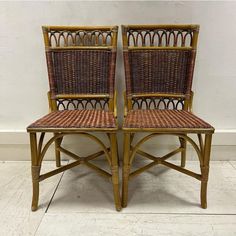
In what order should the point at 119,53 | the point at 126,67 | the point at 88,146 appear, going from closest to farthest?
the point at 126,67 < the point at 119,53 < the point at 88,146

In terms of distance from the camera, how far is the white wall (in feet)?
4.87

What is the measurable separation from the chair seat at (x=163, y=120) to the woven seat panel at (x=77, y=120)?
0.34 feet

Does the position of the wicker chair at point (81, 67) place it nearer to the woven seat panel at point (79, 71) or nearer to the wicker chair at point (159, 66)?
the woven seat panel at point (79, 71)

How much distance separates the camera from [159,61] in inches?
57.0

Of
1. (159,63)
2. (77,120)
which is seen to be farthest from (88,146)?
A: (159,63)

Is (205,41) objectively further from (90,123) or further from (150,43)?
(90,123)

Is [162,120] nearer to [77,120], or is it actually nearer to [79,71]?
[77,120]

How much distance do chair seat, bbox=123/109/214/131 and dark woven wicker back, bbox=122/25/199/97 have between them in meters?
0.17

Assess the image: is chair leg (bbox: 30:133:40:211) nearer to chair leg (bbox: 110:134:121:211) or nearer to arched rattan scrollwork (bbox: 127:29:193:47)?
chair leg (bbox: 110:134:121:211)

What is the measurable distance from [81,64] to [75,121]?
1.39ft

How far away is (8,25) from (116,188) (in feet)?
3.96

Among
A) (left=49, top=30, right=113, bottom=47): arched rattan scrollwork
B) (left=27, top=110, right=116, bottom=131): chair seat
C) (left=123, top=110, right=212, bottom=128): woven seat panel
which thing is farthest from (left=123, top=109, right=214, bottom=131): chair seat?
(left=49, top=30, right=113, bottom=47): arched rattan scrollwork

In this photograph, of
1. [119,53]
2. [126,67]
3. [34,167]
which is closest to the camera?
[34,167]

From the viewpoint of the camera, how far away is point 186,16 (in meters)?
1.49
